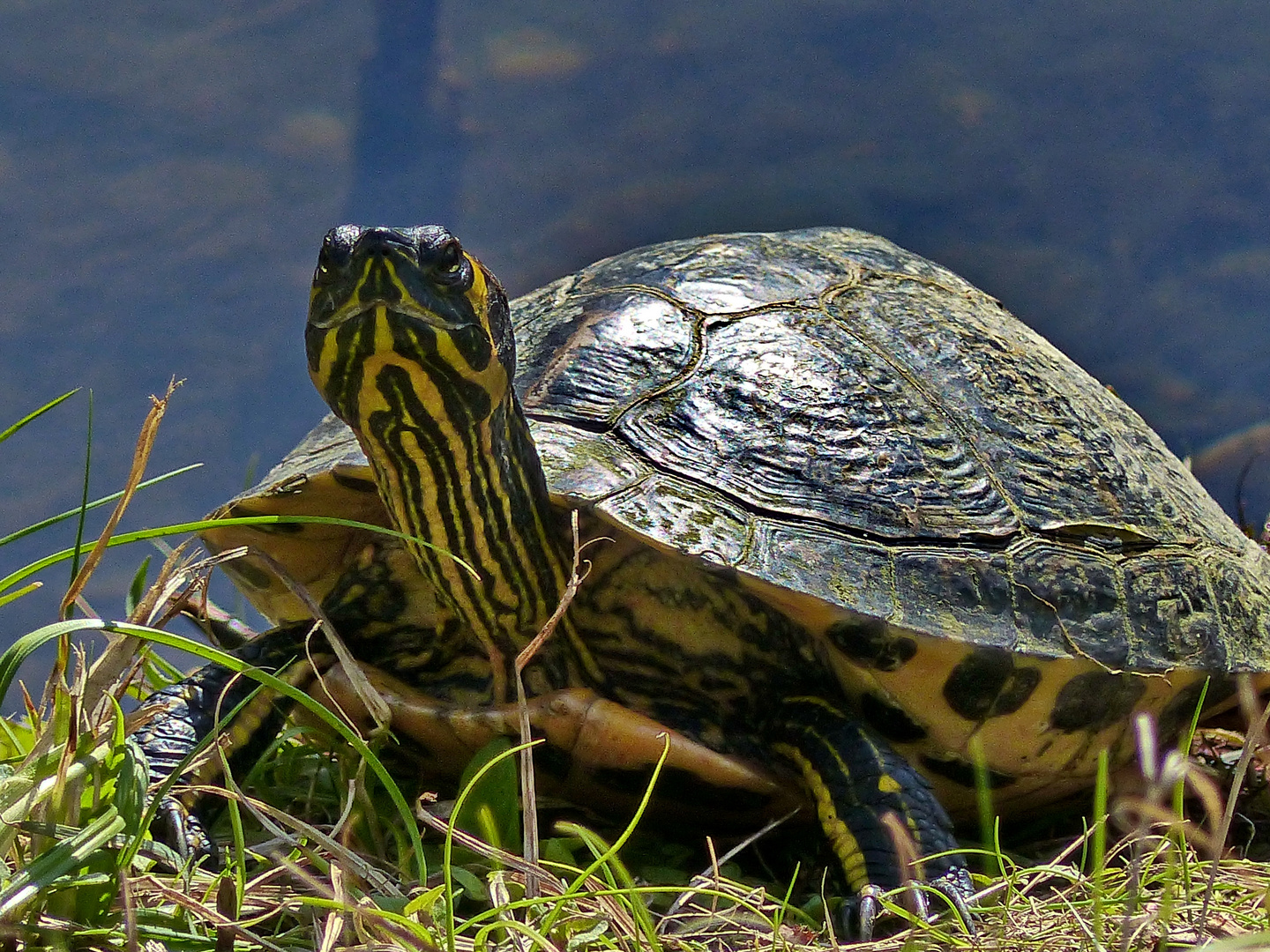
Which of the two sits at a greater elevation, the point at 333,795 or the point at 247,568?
the point at 247,568

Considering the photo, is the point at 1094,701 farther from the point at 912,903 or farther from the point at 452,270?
the point at 452,270

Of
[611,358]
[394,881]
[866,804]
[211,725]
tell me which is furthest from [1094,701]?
[211,725]

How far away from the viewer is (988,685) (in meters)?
1.55

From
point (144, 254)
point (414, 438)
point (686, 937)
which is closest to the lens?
point (686, 937)

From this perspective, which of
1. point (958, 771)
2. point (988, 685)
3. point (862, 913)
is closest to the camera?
point (862, 913)

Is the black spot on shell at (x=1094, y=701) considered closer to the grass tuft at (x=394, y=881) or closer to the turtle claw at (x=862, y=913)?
the grass tuft at (x=394, y=881)

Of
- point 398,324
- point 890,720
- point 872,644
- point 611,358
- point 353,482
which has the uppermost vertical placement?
point 398,324

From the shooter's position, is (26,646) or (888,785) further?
(888,785)

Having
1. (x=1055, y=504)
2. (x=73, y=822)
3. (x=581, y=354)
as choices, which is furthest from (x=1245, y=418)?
(x=73, y=822)

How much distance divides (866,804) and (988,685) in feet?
0.92

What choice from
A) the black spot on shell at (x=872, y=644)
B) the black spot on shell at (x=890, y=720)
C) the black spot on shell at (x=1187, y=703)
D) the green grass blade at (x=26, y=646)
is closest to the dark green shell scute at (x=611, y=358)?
the black spot on shell at (x=872, y=644)

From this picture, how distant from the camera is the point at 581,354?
5.93 feet

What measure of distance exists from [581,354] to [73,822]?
1070 mm

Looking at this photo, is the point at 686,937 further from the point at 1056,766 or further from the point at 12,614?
the point at 12,614
